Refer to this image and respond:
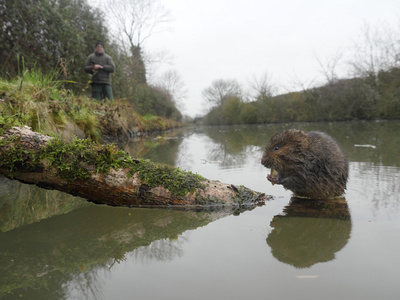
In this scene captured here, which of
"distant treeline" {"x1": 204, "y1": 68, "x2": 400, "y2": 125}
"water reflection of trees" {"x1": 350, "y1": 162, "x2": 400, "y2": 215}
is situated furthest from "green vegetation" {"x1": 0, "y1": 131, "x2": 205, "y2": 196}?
"distant treeline" {"x1": 204, "y1": 68, "x2": 400, "y2": 125}

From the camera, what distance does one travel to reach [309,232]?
1847 mm

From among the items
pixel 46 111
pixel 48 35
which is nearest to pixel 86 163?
pixel 46 111

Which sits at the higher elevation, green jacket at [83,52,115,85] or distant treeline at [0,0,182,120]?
distant treeline at [0,0,182,120]

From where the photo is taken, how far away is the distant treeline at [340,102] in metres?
23.0

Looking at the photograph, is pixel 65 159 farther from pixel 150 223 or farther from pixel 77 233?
pixel 150 223

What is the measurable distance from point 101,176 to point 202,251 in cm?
124

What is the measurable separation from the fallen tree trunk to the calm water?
15 cm

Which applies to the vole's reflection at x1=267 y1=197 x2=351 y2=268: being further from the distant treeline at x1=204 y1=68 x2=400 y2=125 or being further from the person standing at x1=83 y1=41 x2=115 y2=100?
the distant treeline at x1=204 y1=68 x2=400 y2=125

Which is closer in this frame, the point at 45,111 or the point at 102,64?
the point at 45,111

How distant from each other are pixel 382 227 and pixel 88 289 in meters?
1.85

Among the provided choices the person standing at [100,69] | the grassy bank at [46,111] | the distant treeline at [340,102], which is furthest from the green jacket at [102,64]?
the distant treeline at [340,102]

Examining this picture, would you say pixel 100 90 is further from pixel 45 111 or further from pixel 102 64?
pixel 45 111

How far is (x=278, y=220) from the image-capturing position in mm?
2088

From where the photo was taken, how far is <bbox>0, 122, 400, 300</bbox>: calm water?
123 cm
